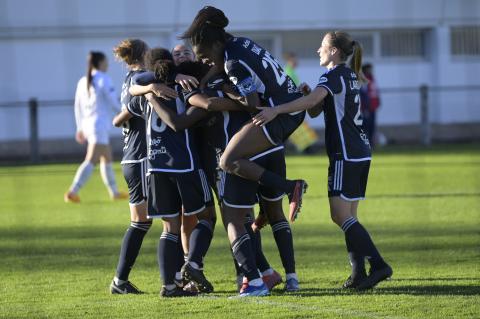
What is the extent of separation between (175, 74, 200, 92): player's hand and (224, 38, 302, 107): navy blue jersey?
10.1 inches

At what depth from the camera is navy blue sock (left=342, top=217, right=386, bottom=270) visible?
23.2 feet

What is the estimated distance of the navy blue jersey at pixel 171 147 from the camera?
7035mm

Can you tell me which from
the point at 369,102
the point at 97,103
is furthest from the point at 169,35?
the point at 97,103

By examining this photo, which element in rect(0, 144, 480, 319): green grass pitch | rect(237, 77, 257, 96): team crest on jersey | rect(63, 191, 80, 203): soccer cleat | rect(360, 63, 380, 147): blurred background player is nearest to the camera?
rect(0, 144, 480, 319): green grass pitch

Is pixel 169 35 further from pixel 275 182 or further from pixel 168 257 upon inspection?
pixel 275 182

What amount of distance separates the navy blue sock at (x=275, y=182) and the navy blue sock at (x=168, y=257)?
838 mm

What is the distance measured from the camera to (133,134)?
7.74 meters

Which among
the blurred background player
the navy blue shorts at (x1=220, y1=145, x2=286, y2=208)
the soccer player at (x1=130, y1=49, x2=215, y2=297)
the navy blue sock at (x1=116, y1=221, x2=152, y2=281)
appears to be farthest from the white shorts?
the blurred background player

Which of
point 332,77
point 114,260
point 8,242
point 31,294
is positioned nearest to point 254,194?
point 332,77

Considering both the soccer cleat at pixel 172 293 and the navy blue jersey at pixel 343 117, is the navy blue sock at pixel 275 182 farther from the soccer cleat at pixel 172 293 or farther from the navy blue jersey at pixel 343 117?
the soccer cleat at pixel 172 293

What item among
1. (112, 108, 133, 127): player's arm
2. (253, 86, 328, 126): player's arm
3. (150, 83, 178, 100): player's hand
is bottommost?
(112, 108, 133, 127): player's arm

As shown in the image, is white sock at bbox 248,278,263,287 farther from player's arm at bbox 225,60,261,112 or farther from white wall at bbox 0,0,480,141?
white wall at bbox 0,0,480,141

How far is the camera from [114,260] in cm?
902

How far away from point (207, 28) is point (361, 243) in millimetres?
1900
